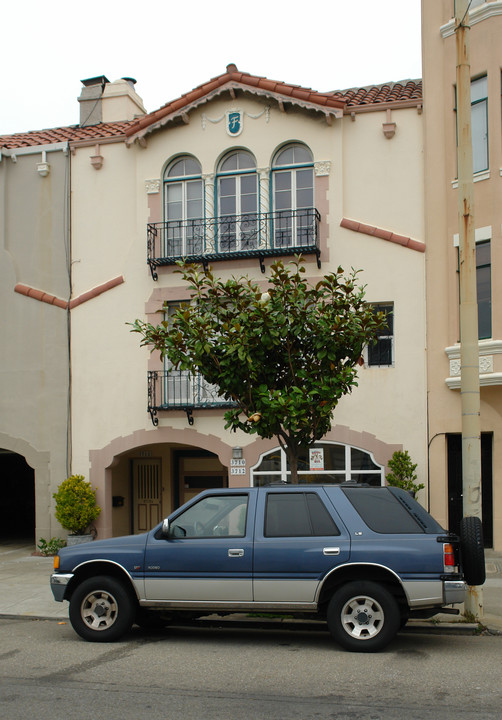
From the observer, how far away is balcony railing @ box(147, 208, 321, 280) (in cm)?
1698

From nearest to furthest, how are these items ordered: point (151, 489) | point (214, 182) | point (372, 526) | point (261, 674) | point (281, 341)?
point (261, 674)
point (372, 526)
point (281, 341)
point (214, 182)
point (151, 489)

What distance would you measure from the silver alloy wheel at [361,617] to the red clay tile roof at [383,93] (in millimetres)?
11451

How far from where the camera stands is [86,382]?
59.9 ft

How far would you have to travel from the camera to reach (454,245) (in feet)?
52.6

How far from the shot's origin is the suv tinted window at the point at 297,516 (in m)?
8.78

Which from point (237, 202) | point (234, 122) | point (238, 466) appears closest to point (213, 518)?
point (238, 466)

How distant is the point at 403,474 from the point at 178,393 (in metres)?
5.10

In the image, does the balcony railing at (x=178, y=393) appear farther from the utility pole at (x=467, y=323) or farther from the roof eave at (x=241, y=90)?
the utility pole at (x=467, y=323)

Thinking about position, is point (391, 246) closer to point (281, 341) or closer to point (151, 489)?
point (281, 341)

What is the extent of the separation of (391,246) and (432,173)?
5.33 feet

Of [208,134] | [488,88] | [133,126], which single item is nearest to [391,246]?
[488,88]

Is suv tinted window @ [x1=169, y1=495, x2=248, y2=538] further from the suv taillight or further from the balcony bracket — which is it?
the balcony bracket

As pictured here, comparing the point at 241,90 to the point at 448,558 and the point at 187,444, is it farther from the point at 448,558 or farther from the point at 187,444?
the point at 448,558

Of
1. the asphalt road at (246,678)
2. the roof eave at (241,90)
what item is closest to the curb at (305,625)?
the asphalt road at (246,678)
